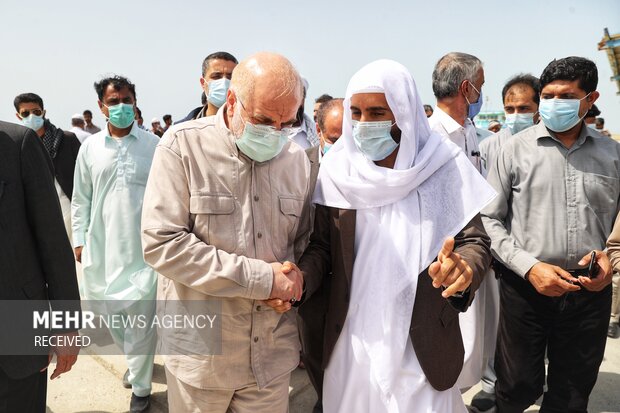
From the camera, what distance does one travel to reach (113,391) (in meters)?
3.12

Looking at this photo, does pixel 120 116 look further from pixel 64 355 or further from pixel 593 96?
pixel 593 96

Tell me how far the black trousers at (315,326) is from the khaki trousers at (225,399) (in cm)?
17

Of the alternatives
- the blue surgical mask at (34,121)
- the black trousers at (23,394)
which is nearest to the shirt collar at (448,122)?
the black trousers at (23,394)

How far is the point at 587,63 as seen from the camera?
241cm

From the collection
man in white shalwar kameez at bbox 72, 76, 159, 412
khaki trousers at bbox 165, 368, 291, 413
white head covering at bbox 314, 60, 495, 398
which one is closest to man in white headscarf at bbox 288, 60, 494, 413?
white head covering at bbox 314, 60, 495, 398

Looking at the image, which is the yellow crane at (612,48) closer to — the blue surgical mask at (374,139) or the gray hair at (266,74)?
the blue surgical mask at (374,139)

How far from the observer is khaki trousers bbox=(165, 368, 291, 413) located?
170 cm

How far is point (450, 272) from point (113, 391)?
Answer: 9.10ft

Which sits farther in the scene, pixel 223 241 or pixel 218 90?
pixel 218 90

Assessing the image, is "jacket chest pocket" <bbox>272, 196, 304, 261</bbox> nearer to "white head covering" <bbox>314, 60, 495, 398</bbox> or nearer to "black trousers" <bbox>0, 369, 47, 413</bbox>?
"white head covering" <bbox>314, 60, 495, 398</bbox>

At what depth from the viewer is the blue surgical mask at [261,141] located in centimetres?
161

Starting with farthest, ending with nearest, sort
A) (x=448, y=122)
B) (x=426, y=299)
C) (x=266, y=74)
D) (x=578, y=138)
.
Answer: (x=448, y=122) < (x=578, y=138) < (x=426, y=299) < (x=266, y=74)

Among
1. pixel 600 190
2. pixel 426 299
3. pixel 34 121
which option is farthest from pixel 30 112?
pixel 600 190

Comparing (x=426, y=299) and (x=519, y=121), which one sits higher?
(x=519, y=121)
